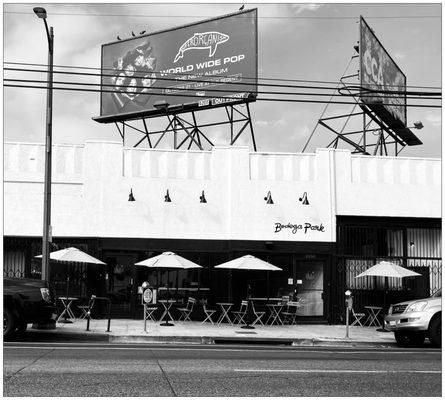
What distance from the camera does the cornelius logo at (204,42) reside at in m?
24.5

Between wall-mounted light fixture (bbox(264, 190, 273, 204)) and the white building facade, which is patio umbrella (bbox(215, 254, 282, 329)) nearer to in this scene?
the white building facade

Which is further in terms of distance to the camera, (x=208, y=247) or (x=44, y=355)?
(x=208, y=247)

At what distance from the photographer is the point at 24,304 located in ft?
48.4

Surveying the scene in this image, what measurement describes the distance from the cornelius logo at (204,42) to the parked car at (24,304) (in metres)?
12.7

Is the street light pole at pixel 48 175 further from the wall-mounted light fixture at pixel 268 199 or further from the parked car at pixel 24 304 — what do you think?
the wall-mounted light fixture at pixel 268 199

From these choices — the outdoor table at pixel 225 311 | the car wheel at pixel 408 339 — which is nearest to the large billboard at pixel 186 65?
the outdoor table at pixel 225 311

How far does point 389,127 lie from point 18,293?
60.0 feet

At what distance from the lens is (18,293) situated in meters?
14.8

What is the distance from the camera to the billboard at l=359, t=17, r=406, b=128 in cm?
2448

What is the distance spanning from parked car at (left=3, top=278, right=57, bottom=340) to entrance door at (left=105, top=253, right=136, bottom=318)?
593 centimetres

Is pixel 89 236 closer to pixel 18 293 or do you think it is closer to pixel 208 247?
pixel 208 247

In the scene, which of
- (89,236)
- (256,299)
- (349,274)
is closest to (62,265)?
(89,236)

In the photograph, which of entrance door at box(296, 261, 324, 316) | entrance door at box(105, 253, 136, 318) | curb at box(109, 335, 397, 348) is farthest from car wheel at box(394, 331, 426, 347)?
entrance door at box(105, 253, 136, 318)

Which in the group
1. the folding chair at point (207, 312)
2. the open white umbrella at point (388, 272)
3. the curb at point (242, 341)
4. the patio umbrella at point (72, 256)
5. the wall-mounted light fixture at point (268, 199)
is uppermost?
the wall-mounted light fixture at point (268, 199)
